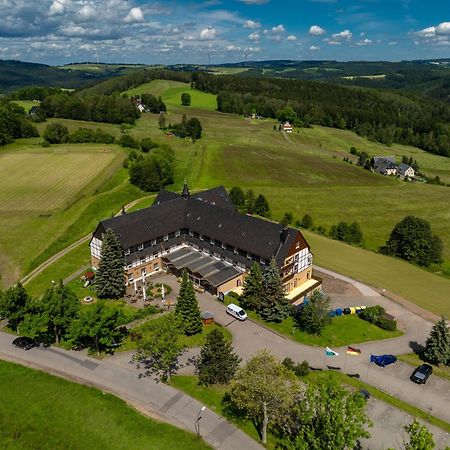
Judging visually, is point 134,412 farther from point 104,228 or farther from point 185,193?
point 185,193

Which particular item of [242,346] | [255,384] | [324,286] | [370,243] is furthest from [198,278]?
[370,243]

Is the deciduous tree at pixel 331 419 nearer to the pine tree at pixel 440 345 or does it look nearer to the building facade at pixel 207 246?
the pine tree at pixel 440 345

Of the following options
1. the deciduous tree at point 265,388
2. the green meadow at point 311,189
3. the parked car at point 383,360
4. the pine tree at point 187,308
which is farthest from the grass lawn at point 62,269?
the parked car at point 383,360

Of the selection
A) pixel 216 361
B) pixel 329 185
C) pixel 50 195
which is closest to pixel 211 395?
pixel 216 361

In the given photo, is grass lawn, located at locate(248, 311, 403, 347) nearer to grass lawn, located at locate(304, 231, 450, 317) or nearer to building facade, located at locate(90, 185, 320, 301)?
building facade, located at locate(90, 185, 320, 301)

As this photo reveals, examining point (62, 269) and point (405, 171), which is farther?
point (405, 171)

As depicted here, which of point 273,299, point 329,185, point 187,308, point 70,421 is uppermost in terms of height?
point 187,308

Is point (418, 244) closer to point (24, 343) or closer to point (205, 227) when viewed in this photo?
point (205, 227)
